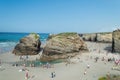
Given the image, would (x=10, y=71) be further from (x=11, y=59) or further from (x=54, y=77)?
(x=11, y=59)

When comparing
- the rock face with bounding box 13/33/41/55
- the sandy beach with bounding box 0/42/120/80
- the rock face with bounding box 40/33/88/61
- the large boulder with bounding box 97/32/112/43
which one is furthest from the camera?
the large boulder with bounding box 97/32/112/43

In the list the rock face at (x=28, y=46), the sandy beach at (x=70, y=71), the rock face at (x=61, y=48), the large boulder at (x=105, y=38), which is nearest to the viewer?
the sandy beach at (x=70, y=71)

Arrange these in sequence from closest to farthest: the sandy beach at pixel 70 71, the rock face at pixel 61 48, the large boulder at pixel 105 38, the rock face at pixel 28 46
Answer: the sandy beach at pixel 70 71, the rock face at pixel 61 48, the rock face at pixel 28 46, the large boulder at pixel 105 38

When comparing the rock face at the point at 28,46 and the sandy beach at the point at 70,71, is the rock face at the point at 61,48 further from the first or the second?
the rock face at the point at 28,46

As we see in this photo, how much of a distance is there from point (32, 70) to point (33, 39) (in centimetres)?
2299

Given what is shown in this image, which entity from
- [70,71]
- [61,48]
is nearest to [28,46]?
[61,48]

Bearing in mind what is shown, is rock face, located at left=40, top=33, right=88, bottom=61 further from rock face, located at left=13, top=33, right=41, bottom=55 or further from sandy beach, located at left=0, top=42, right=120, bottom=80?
rock face, located at left=13, top=33, right=41, bottom=55

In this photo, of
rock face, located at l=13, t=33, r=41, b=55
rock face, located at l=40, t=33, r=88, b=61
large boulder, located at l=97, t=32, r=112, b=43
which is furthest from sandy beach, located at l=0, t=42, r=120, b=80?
large boulder, located at l=97, t=32, r=112, b=43

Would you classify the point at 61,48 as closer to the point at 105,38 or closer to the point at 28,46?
the point at 28,46

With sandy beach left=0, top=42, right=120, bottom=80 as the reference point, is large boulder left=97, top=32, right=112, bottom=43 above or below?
above

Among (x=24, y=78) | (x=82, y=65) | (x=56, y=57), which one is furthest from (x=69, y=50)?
(x=24, y=78)

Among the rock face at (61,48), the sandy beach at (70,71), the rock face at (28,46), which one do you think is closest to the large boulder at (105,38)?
the rock face at (61,48)

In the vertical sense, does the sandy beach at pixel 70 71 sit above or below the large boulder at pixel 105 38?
below

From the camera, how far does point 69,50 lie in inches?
2489
